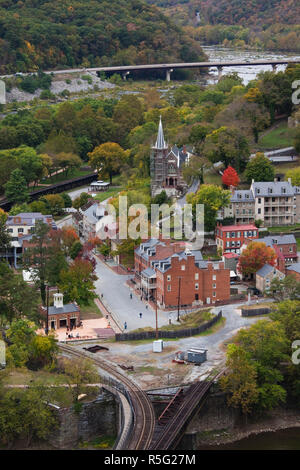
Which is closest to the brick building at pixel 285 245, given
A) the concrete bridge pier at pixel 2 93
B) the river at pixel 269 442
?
the river at pixel 269 442

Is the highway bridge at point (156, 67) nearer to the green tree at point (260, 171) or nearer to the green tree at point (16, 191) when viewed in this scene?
the green tree at point (16, 191)

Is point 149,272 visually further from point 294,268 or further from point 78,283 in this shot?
point 294,268

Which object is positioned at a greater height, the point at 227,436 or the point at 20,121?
the point at 20,121

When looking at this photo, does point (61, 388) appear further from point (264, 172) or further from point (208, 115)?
point (208, 115)

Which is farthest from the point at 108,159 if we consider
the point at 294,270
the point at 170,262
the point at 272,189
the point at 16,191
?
the point at 170,262

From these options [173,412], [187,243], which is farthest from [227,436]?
[187,243]

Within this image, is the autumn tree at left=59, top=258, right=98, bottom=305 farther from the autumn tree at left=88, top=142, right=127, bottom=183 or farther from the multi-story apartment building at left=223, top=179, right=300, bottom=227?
the autumn tree at left=88, top=142, right=127, bottom=183
